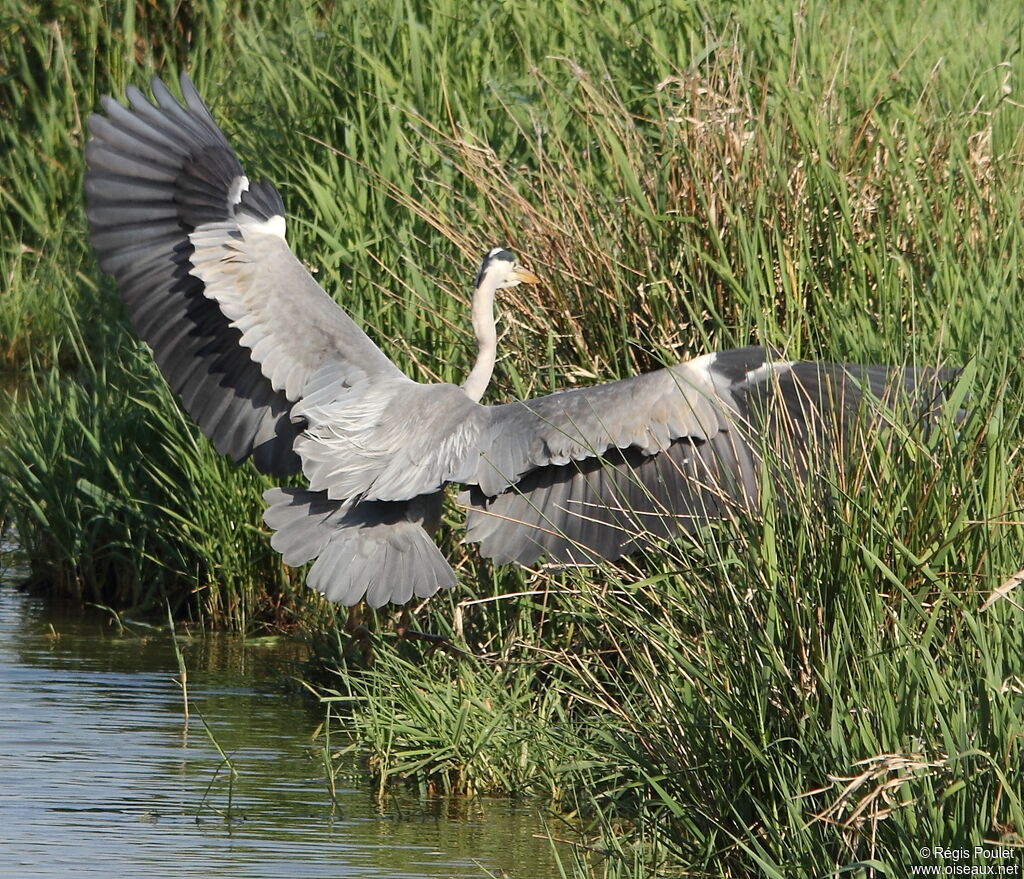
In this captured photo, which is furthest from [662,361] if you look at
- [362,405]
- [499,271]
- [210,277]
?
[210,277]

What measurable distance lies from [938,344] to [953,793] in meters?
1.46

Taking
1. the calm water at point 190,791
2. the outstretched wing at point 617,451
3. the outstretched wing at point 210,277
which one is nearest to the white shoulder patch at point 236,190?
the outstretched wing at point 210,277

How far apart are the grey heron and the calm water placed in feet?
2.01

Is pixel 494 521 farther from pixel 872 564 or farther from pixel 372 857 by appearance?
pixel 872 564

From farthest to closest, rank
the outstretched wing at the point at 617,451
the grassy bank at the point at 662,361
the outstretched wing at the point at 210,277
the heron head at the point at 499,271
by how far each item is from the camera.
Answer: the outstretched wing at the point at 210,277, the heron head at the point at 499,271, the outstretched wing at the point at 617,451, the grassy bank at the point at 662,361

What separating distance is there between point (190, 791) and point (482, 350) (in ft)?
5.34

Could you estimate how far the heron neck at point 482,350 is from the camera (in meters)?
5.34

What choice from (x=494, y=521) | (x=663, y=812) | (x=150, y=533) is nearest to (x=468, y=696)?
(x=494, y=521)

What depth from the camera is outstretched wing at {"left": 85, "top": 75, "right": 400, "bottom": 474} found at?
548cm

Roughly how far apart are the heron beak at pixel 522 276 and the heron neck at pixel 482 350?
3.0 inches

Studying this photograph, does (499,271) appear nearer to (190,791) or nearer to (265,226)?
(265,226)

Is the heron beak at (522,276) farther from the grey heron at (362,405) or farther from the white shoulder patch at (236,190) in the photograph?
the white shoulder patch at (236,190)

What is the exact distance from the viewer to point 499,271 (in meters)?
5.29

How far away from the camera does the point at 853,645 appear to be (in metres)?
3.49
